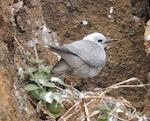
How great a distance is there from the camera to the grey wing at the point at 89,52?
366 cm

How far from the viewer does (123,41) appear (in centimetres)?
444

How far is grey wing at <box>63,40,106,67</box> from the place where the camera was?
3660mm

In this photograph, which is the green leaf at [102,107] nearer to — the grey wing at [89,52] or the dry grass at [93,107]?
the dry grass at [93,107]

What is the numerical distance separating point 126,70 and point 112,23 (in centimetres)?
45

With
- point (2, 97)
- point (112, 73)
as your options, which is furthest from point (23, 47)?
point (2, 97)

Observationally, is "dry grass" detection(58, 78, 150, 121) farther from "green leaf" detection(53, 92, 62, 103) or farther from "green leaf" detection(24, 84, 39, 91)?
"green leaf" detection(24, 84, 39, 91)

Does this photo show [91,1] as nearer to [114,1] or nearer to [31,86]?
[114,1]

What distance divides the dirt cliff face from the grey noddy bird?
1.18 feet

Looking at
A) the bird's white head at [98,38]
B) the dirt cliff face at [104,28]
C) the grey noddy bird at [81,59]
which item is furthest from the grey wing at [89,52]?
the dirt cliff face at [104,28]

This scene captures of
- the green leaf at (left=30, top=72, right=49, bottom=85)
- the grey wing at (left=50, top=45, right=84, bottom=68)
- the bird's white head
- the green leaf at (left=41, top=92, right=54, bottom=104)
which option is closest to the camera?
the green leaf at (left=41, top=92, right=54, bottom=104)

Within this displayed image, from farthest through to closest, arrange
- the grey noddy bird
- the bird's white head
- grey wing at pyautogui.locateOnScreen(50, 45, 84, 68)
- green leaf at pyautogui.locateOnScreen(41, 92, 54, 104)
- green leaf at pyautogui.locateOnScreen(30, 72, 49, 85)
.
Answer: the bird's white head → the grey noddy bird → grey wing at pyautogui.locateOnScreen(50, 45, 84, 68) → green leaf at pyautogui.locateOnScreen(30, 72, 49, 85) → green leaf at pyautogui.locateOnScreen(41, 92, 54, 104)

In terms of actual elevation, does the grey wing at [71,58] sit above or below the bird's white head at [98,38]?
above

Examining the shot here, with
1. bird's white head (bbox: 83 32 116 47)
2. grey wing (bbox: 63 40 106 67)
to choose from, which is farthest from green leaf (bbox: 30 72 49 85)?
bird's white head (bbox: 83 32 116 47)

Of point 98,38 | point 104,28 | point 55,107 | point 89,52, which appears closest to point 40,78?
point 55,107
